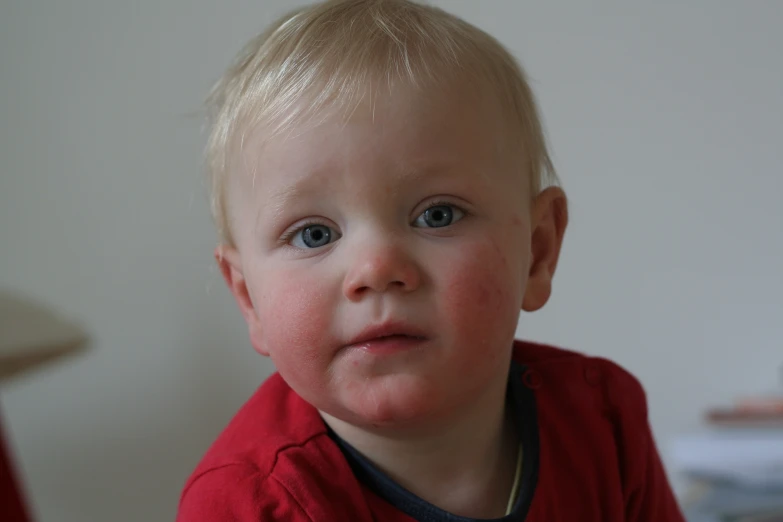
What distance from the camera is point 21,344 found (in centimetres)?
95

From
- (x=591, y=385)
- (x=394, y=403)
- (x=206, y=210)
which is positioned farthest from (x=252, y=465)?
(x=206, y=210)

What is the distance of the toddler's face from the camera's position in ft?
1.98

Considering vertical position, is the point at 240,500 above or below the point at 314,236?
below

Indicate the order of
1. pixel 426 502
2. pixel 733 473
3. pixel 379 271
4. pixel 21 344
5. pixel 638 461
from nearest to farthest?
pixel 379 271, pixel 426 502, pixel 638 461, pixel 21 344, pixel 733 473

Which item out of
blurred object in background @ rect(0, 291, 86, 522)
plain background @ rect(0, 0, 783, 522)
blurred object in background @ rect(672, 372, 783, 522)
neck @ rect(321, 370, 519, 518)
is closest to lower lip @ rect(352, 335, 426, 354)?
neck @ rect(321, 370, 519, 518)

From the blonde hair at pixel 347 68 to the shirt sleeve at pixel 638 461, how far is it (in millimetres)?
248

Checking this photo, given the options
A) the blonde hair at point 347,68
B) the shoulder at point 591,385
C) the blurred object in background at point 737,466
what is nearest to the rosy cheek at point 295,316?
the blonde hair at point 347,68

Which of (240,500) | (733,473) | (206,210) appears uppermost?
(206,210)

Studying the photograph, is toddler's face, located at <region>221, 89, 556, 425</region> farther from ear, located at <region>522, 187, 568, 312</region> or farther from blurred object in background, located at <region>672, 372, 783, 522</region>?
blurred object in background, located at <region>672, 372, 783, 522</region>

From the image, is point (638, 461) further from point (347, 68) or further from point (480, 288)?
point (347, 68)

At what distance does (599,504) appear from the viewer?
81 centimetres

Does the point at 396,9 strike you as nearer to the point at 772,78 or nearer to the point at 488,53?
the point at 488,53

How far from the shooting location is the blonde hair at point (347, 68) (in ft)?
2.09

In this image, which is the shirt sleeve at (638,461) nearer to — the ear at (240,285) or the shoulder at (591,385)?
the shoulder at (591,385)
